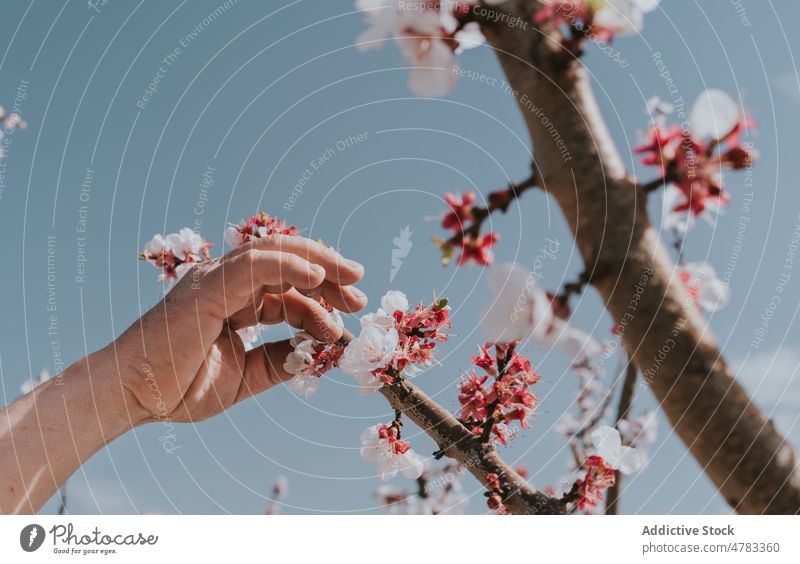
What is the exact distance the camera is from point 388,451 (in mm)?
1154

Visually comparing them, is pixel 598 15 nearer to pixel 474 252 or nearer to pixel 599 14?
pixel 599 14

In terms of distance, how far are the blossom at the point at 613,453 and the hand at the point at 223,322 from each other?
0.49 metres

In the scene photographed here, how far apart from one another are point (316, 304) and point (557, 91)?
2.23 ft

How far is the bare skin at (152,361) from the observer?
96cm

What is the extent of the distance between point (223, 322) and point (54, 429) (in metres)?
0.33

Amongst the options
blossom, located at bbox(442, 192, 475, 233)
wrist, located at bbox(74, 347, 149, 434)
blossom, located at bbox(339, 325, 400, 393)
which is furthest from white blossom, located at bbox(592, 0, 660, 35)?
wrist, located at bbox(74, 347, 149, 434)

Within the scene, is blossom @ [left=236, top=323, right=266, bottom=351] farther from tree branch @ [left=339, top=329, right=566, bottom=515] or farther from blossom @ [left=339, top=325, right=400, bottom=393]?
tree branch @ [left=339, top=329, right=566, bottom=515]

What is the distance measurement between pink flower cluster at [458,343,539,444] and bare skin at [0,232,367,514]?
257 mm

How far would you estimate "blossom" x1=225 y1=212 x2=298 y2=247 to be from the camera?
1207 mm

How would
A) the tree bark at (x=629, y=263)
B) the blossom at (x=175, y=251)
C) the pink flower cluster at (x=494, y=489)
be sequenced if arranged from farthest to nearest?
the blossom at (x=175, y=251), the pink flower cluster at (x=494, y=489), the tree bark at (x=629, y=263)

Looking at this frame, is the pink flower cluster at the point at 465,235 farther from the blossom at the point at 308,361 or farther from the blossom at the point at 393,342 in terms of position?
the blossom at the point at 308,361

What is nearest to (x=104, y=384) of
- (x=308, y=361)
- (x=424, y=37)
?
(x=308, y=361)

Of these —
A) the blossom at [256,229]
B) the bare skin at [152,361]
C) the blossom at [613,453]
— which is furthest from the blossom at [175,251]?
the blossom at [613,453]

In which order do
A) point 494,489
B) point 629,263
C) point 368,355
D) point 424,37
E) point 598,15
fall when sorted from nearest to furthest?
point 629,263, point 598,15, point 424,37, point 494,489, point 368,355
